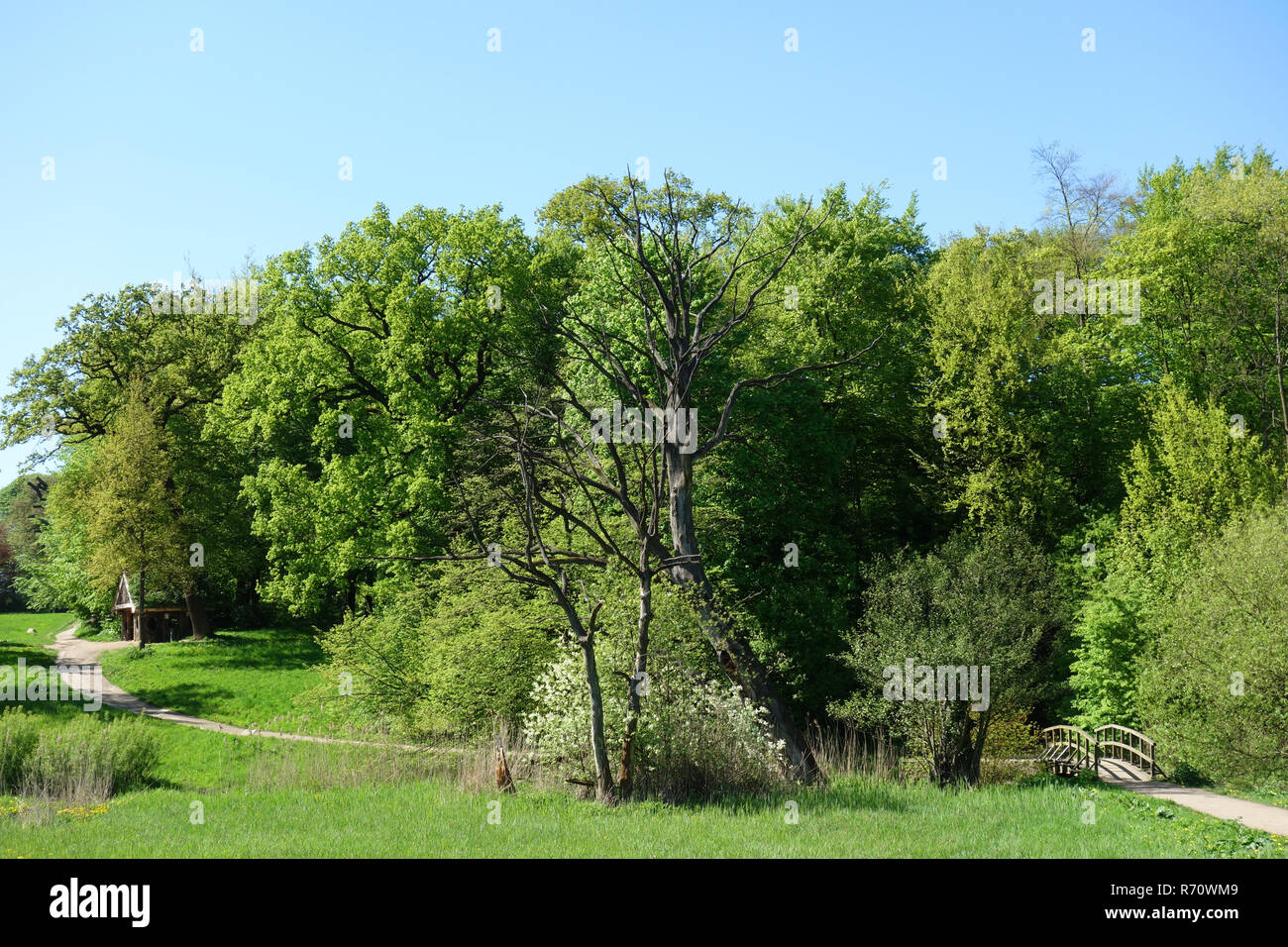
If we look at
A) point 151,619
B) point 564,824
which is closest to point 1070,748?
point 564,824

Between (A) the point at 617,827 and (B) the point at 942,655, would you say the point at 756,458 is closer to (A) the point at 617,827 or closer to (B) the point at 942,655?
(B) the point at 942,655

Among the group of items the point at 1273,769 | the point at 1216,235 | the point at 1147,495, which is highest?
the point at 1216,235

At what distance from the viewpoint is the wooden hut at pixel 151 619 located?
120ft

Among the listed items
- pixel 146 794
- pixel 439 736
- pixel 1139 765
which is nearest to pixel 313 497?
pixel 439 736

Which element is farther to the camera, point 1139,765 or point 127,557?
point 127,557

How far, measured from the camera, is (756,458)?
25062mm

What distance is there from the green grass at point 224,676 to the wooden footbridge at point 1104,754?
18.0 metres

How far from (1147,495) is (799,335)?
10.4 metres

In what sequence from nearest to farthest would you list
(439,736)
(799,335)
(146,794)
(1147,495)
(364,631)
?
(146,794), (439,736), (364,631), (1147,495), (799,335)

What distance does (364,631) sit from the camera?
836 inches

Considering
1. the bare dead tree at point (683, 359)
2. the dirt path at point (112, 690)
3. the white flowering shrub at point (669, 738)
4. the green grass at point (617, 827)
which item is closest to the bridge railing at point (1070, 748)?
the bare dead tree at point (683, 359)

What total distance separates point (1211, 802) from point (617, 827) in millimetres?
10719

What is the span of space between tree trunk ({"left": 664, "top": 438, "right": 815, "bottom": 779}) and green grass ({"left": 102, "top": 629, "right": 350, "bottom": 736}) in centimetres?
1133

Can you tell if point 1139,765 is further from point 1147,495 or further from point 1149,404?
point 1149,404
